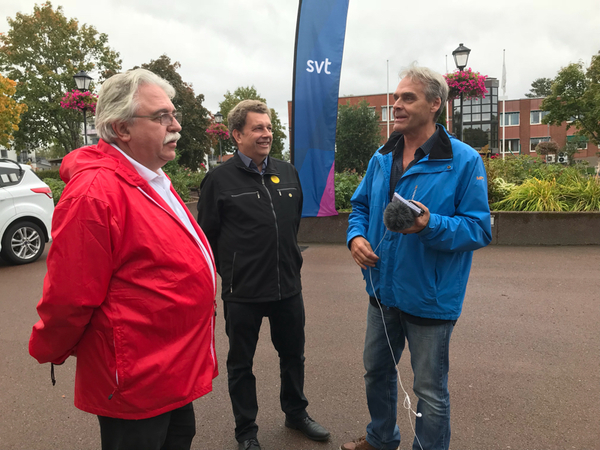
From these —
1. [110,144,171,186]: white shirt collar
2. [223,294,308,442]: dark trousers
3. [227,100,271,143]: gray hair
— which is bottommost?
[223,294,308,442]: dark trousers

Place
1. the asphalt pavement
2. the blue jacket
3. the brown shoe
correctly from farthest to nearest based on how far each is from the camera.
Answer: the asphalt pavement → the brown shoe → the blue jacket

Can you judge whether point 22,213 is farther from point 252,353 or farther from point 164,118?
point 164,118

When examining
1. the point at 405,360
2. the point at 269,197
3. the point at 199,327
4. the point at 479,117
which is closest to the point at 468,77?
the point at 405,360

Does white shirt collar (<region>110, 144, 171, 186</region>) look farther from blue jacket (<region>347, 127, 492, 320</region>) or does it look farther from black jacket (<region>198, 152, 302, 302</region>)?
blue jacket (<region>347, 127, 492, 320</region>)

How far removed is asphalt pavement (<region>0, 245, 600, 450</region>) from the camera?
289 cm

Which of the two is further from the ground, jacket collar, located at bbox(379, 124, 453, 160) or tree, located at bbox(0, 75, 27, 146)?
tree, located at bbox(0, 75, 27, 146)

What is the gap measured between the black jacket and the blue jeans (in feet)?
2.10

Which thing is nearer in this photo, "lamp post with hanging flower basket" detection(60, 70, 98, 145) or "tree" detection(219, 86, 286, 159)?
"lamp post with hanging flower basket" detection(60, 70, 98, 145)

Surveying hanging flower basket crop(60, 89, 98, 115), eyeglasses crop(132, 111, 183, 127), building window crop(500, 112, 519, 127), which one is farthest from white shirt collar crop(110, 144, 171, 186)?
building window crop(500, 112, 519, 127)

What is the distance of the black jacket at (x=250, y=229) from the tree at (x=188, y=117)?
102 ft

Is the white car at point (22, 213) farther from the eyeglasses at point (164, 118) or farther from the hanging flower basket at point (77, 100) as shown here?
the hanging flower basket at point (77, 100)

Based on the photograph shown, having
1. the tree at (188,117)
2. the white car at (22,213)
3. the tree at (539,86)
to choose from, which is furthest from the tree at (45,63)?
the tree at (539,86)

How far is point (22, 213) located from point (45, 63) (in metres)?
34.2

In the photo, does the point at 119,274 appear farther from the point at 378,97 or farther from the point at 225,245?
the point at 378,97
